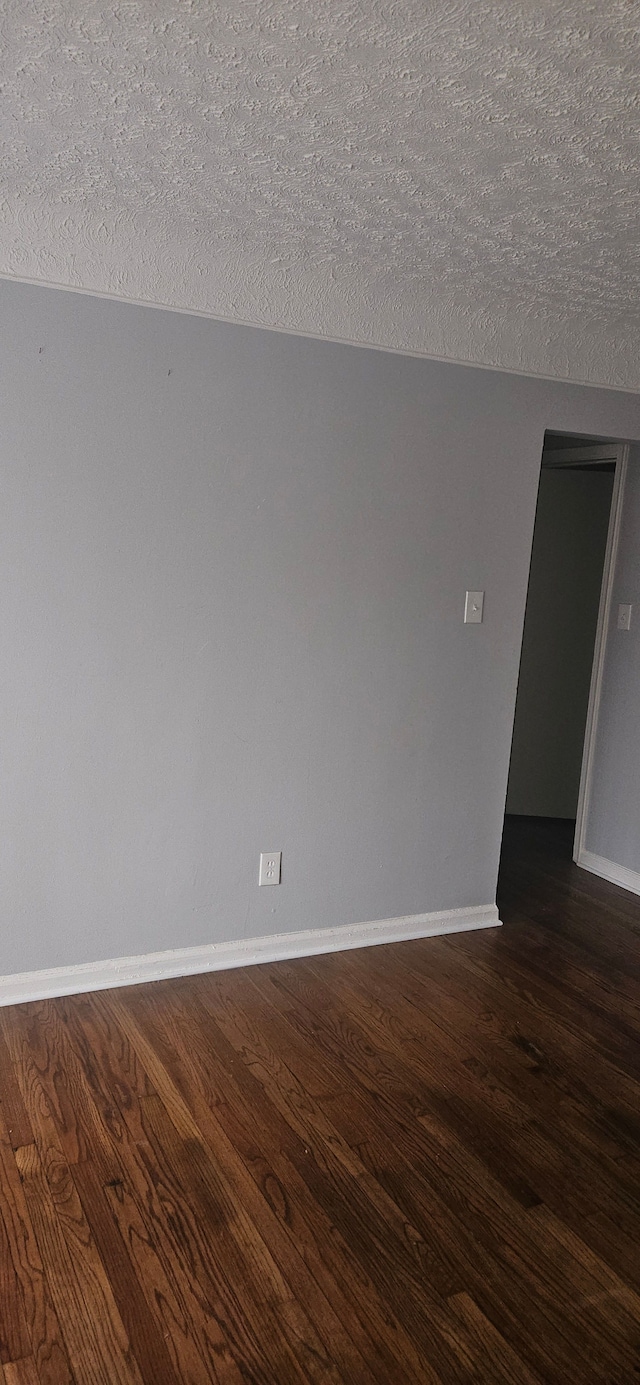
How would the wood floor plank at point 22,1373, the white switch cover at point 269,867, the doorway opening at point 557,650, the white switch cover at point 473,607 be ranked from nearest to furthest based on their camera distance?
1. the wood floor plank at point 22,1373
2. the white switch cover at point 269,867
3. the white switch cover at point 473,607
4. the doorway opening at point 557,650

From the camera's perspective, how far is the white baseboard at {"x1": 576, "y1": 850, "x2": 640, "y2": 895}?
419 centimetres

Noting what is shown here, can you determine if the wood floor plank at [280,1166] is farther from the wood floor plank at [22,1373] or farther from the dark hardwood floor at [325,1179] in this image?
the wood floor plank at [22,1373]

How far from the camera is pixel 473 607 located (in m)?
3.50

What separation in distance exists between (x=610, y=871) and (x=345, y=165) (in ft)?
10.5

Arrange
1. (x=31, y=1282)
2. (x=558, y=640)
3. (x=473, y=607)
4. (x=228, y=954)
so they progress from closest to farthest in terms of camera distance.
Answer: (x=31, y=1282) → (x=228, y=954) → (x=473, y=607) → (x=558, y=640)

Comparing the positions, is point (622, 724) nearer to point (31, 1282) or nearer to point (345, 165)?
point (345, 165)

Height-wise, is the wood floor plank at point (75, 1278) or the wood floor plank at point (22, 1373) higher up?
the wood floor plank at point (75, 1278)

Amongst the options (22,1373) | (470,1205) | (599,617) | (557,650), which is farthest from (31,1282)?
(557,650)

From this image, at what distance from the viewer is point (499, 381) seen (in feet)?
11.1

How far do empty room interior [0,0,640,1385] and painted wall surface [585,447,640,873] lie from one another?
24 mm

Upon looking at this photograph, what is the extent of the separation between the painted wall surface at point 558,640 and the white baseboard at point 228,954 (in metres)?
1.71

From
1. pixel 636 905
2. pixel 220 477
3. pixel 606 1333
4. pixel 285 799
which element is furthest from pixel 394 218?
pixel 636 905

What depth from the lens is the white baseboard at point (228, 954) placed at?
294 cm

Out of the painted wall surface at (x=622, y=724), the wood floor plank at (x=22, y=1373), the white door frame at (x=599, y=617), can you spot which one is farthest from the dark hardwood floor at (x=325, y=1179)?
the white door frame at (x=599, y=617)
